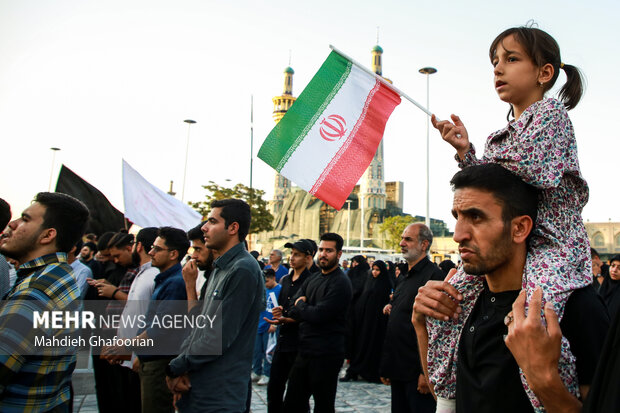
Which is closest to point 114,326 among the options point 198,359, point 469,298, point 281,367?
point 281,367

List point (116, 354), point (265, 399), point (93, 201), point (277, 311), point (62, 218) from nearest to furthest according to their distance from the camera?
point (62, 218) < point (116, 354) < point (277, 311) < point (265, 399) < point (93, 201)

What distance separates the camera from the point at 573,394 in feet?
4.85

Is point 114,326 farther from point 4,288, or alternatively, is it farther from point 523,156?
point 523,156

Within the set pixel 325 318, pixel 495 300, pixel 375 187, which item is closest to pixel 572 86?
pixel 495 300

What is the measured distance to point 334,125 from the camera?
145 inches

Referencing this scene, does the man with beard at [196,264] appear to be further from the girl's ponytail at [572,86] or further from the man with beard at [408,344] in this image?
the girl's ponytail at [572,86]

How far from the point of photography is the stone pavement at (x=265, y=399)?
258 inches

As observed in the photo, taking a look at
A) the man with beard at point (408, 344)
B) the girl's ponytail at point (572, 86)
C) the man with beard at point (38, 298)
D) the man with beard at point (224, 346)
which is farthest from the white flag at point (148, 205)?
the girl's ponytail at point (572, 86)

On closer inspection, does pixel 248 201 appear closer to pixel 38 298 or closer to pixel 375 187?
pixel 38 298

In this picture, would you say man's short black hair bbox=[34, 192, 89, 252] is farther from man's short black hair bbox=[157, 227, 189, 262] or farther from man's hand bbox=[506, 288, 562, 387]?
man's hand bbox=[506, 288, 562, 387]

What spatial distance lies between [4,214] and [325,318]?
340cm

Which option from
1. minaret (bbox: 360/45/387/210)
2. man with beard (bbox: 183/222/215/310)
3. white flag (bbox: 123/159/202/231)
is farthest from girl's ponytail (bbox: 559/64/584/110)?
minaret (bbox: 360/45/387/210)

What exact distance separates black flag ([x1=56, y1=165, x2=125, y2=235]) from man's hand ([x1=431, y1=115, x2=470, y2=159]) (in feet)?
29.0

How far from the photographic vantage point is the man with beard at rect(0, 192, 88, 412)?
2.64m
